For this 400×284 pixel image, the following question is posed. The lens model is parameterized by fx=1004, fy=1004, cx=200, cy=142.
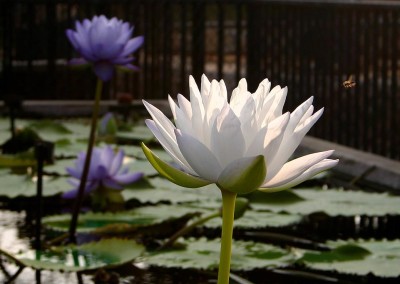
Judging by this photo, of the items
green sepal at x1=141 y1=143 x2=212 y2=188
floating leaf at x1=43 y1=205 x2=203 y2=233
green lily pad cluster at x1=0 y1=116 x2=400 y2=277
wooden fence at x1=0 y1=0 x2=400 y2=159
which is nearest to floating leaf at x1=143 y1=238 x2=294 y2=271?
green lily pad cluster at x1=0 y1=116 x2=400 y2=277

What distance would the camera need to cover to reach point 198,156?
2.40 feet

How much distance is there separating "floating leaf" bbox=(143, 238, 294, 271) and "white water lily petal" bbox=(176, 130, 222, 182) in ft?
2.60

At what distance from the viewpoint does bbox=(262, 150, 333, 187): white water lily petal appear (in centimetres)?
76

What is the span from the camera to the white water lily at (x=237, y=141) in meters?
0.73

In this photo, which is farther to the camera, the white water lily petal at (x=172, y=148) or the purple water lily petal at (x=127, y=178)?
the purple water lily petal at (x=127, y=178)

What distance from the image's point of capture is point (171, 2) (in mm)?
4867

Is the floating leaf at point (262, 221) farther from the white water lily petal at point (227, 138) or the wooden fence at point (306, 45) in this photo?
the wooden fence at point (306, 45)

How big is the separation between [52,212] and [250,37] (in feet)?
9.79

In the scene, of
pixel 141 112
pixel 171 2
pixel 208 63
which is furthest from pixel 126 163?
pixel 208 63

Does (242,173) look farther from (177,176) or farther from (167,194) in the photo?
(167,194)

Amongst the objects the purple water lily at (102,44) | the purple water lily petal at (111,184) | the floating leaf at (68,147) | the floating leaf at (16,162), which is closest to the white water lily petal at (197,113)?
the purple water lily at (102,44)

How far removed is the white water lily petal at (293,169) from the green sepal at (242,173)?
18 mm

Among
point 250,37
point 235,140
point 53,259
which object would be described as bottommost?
point 53,259

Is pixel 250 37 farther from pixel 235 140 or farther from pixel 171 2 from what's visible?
pixel 235 140
